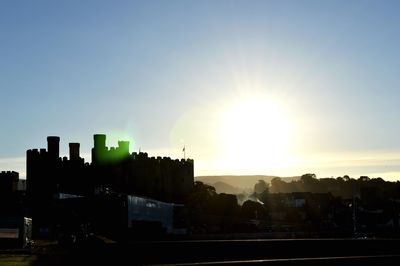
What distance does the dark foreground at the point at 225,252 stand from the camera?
1948 cm

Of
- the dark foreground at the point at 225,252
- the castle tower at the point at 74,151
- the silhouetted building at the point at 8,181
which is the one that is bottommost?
the dark foreground at the point at 225,252

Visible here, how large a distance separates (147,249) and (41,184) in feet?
242

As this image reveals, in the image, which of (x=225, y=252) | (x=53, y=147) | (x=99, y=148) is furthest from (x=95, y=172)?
(x=225, y=252)

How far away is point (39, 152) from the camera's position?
303 feet

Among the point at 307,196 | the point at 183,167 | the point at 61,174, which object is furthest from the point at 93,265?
the point at 307,196

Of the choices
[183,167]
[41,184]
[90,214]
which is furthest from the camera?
[183,167]

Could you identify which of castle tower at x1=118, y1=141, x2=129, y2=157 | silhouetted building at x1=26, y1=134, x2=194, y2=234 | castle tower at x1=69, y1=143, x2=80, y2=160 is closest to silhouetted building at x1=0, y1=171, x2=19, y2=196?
silhouetted building at x1=26, y1=134, x2=194, y2=234

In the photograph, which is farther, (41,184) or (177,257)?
(41,184)

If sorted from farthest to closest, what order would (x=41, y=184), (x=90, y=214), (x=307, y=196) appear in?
(x=307, y=196) < (x=41, y=184) < (x=90, y=214)

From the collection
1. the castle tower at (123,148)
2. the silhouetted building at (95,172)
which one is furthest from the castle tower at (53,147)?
the castle tower at (123,148)

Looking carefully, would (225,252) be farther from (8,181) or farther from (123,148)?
(8,181)

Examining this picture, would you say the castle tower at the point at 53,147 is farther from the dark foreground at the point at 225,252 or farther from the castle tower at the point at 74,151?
the dark foreground at the point at 225,252

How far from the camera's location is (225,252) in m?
22.2

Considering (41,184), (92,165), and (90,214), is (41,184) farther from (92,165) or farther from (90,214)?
(90,214)
